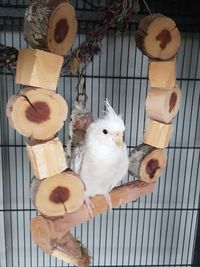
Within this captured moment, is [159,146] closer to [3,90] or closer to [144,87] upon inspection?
[144,87]

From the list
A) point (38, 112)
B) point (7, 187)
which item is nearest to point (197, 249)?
point (7, 187)

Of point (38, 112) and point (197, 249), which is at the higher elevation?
point (38, 112)

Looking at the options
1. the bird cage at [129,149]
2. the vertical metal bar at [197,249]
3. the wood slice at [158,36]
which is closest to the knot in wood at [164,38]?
A: the wood slice at [158,36]

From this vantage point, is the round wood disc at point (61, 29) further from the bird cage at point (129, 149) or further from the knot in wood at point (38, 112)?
the bird cage at point (129, 149)

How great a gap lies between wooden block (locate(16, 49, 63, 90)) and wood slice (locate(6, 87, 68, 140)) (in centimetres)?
1

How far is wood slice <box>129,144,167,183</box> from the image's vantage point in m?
0.79

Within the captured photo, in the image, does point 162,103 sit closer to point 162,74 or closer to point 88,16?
point 162,74

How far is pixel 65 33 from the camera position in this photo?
1.74 feet

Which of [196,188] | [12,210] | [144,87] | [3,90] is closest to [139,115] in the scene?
[144,87]

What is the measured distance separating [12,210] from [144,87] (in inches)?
26.6

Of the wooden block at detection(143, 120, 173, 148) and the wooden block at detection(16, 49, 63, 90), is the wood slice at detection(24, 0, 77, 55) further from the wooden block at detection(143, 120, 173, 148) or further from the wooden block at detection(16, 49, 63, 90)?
the wooden block at detection(143, 120, 173, 148)

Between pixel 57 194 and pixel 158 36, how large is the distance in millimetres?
375

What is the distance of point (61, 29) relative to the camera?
20.6 inches

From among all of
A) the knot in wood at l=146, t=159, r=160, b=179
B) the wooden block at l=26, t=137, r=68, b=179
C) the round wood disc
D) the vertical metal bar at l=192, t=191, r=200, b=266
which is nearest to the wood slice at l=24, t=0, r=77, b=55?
the round wood disc
